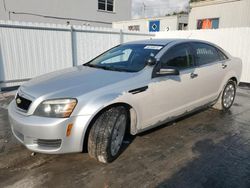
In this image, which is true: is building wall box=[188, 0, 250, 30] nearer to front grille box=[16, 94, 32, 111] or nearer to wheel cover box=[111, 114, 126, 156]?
wheel cover box=[111, 114, 126, 156]

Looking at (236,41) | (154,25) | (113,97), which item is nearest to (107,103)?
(113,97)

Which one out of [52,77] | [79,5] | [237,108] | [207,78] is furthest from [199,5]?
[52,77]

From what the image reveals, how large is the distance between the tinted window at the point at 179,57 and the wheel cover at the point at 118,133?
1103 mm

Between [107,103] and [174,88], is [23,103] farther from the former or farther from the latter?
[174,88]

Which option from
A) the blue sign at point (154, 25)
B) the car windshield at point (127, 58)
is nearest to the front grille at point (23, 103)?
the car windshield at point (127, 58)

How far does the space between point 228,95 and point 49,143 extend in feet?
13.8

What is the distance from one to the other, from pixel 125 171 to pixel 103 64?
1870 mm

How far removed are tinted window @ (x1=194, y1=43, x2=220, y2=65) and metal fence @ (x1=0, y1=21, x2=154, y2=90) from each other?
5.28 meters

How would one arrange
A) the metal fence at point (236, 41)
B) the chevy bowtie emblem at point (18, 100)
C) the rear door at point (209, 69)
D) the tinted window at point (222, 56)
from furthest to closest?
1. the metal fence at point (236, 41)
2. the tinted window at point (222, 56)
3. the rear door at point (209, 69)
4. the chevy bowtie emblem at point (18, 100)

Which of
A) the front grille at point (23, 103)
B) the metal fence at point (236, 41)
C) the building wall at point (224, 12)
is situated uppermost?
the building wall at point (224, 12)

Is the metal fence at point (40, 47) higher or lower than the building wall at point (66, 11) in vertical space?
lower

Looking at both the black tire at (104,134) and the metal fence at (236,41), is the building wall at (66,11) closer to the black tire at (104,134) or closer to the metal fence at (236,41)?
the metal fence at (236,41)

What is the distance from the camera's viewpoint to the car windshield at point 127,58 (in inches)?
133

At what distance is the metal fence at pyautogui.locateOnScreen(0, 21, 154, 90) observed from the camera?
6746mm
